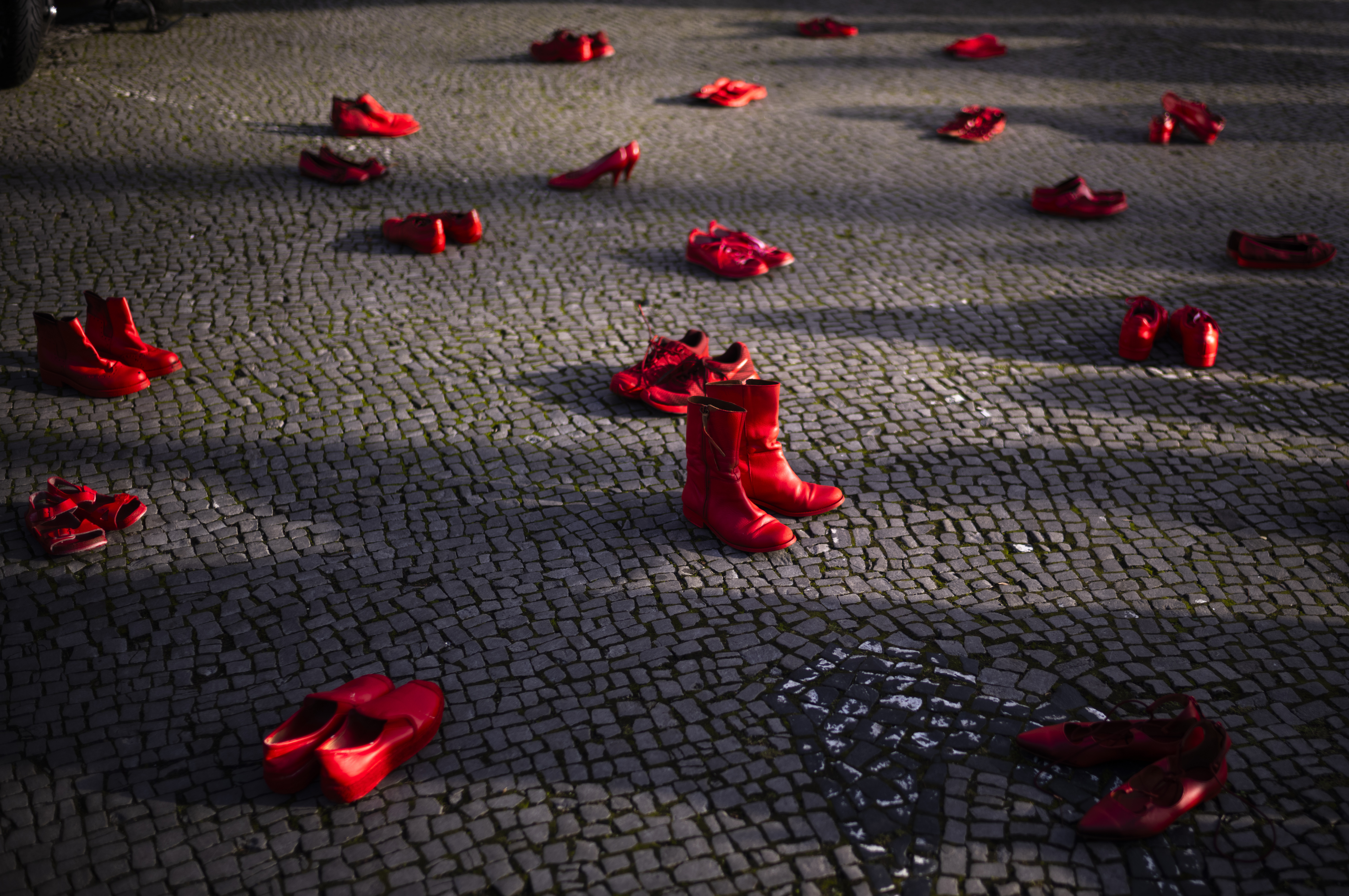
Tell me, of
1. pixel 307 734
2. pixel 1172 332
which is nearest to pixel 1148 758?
pixel 307 734

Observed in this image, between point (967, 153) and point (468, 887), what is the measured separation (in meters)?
7.62

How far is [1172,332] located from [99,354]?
5.94m

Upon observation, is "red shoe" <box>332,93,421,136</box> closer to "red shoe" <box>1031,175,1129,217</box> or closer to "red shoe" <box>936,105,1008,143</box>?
"red shoe" <box>936,105,1008,143</box>

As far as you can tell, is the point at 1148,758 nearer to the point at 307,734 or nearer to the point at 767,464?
the point at 767,464

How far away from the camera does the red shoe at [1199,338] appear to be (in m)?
5.25

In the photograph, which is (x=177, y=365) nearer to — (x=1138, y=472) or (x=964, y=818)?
(x=964, y=818)

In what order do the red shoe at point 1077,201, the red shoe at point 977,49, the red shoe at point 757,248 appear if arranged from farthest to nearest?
the red shoe at point 977,49, the red shoe at point 1077,201, the red shoe at point 757,248

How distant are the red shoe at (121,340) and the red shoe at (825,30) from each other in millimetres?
9196

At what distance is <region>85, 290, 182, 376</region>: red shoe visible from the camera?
4836 millimetres

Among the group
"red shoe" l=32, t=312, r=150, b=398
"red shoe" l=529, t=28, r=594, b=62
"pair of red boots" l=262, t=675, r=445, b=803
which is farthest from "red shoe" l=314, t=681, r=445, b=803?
"red shoe" l=529, t=28, r=594, b=62

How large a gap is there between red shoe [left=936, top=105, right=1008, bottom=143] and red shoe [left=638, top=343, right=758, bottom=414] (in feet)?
16.3

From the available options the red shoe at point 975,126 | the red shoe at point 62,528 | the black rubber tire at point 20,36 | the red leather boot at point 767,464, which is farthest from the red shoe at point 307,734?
the black rubber tire at point 20,36

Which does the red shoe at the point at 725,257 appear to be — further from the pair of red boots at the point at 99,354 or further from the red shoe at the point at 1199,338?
the pair of red boots at the point at 99,354

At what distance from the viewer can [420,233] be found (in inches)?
249
